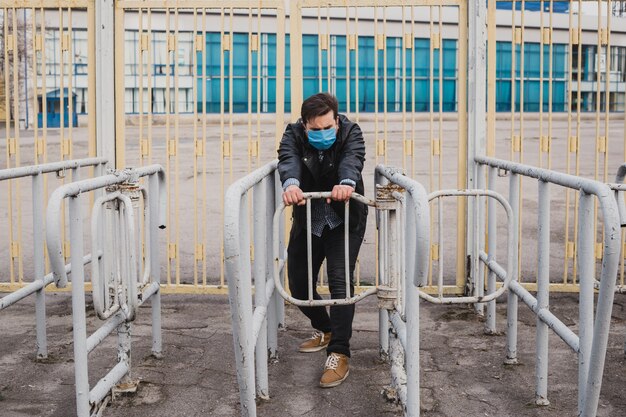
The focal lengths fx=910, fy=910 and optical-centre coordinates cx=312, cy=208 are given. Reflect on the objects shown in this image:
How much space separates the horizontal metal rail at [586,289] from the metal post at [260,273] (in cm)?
152

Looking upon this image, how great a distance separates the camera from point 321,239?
553 centimetres

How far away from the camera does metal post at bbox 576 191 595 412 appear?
13.9 feet

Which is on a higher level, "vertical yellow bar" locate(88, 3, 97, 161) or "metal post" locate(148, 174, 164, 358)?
"vertical yellow bar" locate(88, 3, 97, 161)

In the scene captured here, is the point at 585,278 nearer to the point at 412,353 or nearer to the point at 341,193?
the point at 412,353

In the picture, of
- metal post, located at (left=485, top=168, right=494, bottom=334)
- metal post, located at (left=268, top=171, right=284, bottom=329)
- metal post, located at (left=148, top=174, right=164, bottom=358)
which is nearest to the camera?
metal post, located at (left=148, top=174, right=164, bottom=358)

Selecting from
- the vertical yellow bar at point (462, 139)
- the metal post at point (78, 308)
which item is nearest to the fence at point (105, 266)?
the metal post at point (78, 308)

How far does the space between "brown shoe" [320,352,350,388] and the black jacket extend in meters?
0.75

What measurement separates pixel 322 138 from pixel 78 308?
5.64 ft

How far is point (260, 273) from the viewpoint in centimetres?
491

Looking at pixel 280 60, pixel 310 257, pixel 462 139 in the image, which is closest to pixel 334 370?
pixel 310 257

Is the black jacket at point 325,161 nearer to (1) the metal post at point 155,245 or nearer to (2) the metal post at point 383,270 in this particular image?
(2) the metal post at point 383,270

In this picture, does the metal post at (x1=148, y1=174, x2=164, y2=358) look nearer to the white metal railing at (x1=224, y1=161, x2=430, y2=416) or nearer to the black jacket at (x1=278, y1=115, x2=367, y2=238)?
the white metal railing at (x1=224, y1=161, x2=430, y2=416)

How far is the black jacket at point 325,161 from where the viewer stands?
5.32 meters

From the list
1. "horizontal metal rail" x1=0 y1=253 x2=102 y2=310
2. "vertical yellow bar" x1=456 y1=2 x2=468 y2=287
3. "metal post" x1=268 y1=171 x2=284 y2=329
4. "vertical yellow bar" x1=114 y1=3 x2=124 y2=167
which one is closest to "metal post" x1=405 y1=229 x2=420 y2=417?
"metal post" x1=268 y1=171 x2=284 y2=329
